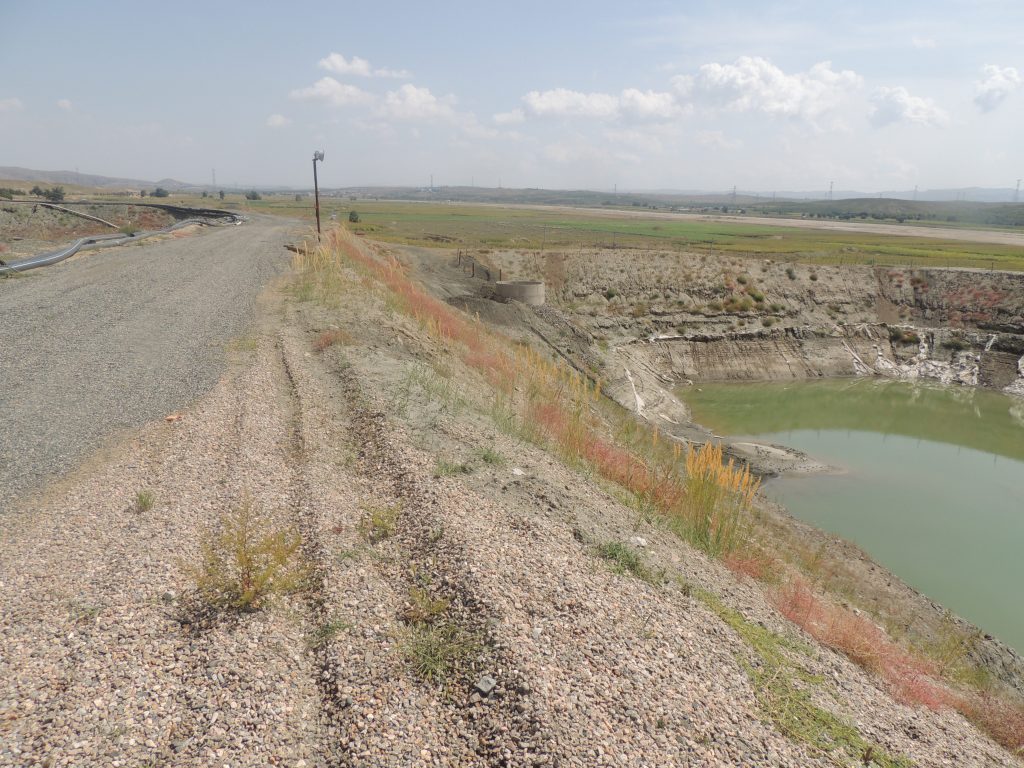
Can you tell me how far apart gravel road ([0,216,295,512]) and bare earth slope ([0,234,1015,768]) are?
95 centimetres

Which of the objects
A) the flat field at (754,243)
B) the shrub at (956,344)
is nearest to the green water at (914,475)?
the shrub at (956,344)

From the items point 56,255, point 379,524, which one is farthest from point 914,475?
point 56,255

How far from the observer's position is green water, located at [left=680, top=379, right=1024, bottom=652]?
1772cm

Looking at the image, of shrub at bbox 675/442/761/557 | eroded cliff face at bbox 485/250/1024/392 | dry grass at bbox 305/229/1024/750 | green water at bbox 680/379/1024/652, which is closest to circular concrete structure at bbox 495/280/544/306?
eroded cliff face at bbox 485/250/1024/392

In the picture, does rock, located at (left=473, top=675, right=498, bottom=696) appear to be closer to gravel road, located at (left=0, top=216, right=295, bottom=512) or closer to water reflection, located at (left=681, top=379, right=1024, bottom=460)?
gravel road, located at (left=0, top=216, right=295, bottom=512)

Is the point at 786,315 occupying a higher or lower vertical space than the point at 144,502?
lower

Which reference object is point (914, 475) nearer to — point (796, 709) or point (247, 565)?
point (796, 709)

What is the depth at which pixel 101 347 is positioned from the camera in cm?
1402

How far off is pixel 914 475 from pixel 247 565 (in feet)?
91.5

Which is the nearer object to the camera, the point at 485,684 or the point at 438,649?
the point at 485,684

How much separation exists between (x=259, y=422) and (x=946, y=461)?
99.9 feet

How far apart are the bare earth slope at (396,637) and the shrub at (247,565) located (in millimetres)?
200

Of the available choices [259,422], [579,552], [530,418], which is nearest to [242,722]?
[579,552]

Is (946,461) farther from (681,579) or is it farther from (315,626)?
(315,626)
